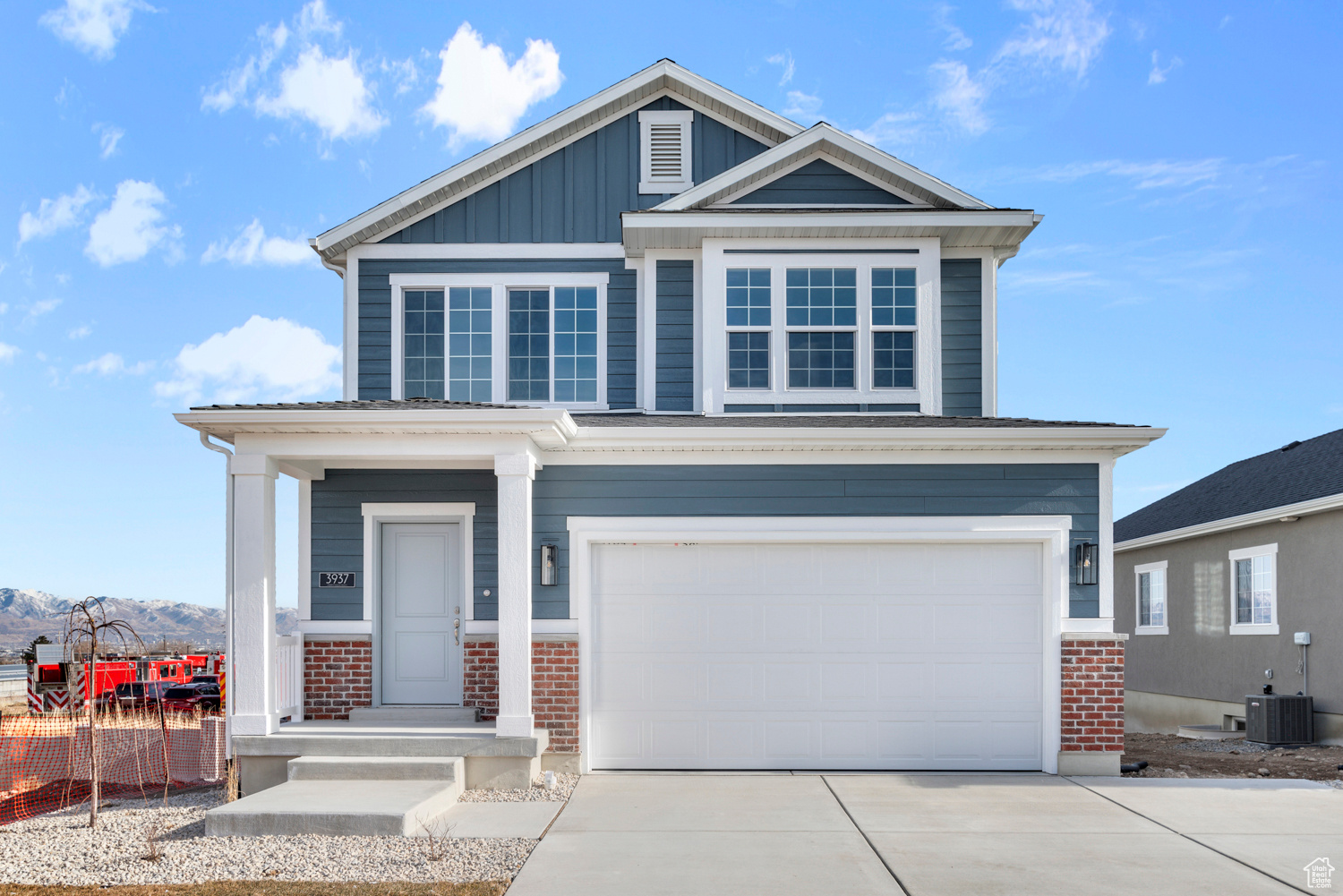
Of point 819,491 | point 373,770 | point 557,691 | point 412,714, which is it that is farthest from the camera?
point 412,714

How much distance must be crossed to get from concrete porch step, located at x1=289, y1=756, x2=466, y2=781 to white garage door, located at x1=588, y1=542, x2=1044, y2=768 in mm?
1698

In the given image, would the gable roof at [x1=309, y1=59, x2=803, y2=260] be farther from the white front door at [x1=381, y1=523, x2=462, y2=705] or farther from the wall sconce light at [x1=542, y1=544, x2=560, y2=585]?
the wall sconce light at [x1=542, y1=544, x2=560, y2=585]

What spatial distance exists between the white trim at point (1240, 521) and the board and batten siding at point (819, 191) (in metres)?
7.15

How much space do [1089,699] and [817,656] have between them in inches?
104

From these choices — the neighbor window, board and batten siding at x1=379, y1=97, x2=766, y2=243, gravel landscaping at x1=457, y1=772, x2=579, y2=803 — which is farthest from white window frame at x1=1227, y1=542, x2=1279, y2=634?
the neighbor window

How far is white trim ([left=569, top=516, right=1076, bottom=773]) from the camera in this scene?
33.2ft

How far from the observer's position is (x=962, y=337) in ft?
39.9

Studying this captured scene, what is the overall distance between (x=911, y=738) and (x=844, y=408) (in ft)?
12.1

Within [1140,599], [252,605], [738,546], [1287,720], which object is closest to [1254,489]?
[1140,599]

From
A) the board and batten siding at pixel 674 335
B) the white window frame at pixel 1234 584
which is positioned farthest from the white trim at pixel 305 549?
the white window frame at pixel 1234 584

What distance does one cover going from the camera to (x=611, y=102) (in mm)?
12594

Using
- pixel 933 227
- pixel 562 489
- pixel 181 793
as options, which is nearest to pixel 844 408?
pixel 933 227

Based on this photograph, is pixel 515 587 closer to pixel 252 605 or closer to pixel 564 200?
pixel 252 605

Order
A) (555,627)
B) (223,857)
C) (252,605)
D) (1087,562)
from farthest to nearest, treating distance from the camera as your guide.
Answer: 1. (1087,562)
2. (555,627)
3. (252,605)
4. (223,857)
